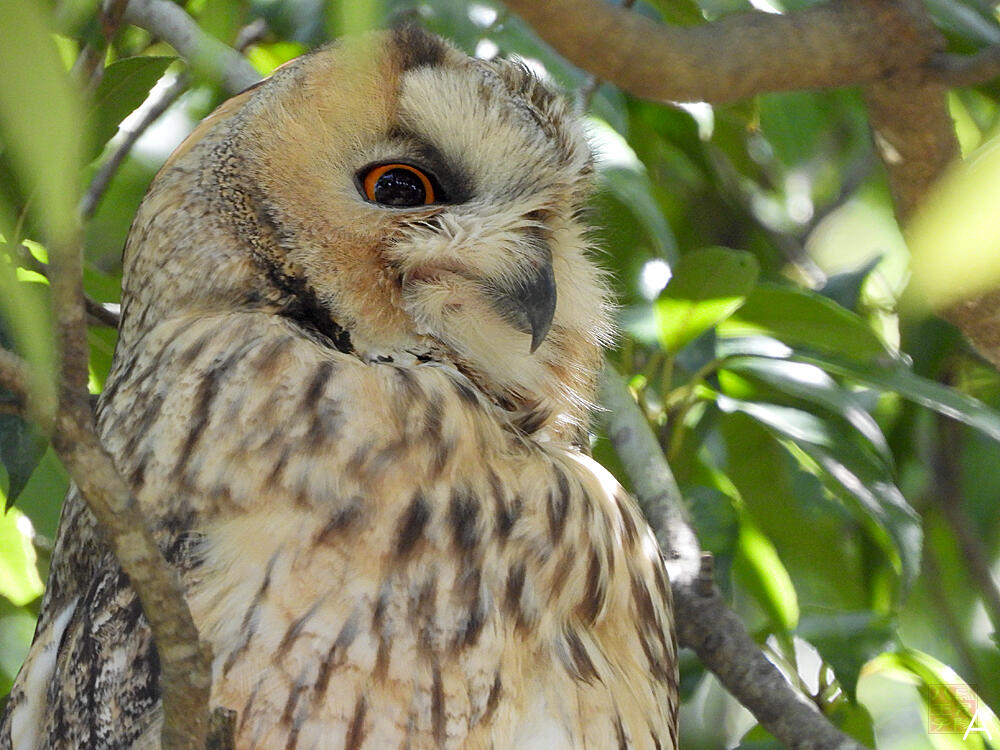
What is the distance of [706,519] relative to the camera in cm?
175

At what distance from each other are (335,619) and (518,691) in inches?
8.1

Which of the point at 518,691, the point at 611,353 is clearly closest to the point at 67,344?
the point at 518,691

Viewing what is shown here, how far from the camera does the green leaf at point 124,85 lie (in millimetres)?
1542

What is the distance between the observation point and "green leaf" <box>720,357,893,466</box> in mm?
1806

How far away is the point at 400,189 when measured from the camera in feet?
4.88

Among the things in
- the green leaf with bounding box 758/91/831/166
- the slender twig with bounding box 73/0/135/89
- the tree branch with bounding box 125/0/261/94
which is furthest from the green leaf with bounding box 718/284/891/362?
the slender twig with bounding box 73/0/135/89

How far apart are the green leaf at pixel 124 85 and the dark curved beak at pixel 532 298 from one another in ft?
1.64

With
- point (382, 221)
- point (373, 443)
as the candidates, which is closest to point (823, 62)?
point (382, 221)

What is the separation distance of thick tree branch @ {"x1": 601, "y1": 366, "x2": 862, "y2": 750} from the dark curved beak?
341 millimetres

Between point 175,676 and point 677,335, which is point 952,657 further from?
point 175,676

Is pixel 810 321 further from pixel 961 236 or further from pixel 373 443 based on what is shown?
pixel 373 443

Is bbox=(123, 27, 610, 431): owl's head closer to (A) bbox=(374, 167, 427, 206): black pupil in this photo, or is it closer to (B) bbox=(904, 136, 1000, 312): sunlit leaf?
(A) bbox=(374, 167, 427, 206): black pupil

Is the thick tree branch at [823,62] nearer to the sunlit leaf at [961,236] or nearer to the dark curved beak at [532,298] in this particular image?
the sunlit leaf at [961,236]

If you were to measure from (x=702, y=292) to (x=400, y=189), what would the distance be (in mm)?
502
